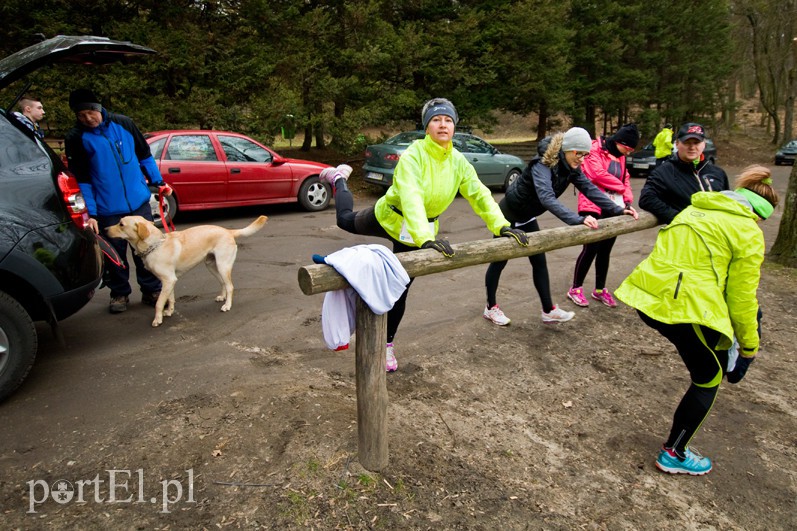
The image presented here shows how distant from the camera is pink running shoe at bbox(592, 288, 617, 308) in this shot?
5.61 meters

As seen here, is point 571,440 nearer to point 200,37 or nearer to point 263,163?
point 263,163

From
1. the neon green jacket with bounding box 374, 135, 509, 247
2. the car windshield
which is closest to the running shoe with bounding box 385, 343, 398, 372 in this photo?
the neon green jacket with bounding box 374, 135, 509, 247

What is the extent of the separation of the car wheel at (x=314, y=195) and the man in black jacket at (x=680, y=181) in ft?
24.0

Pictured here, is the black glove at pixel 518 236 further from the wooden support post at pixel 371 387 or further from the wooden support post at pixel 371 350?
the wooden support post at pixel 371 387

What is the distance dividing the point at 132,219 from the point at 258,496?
2.99m

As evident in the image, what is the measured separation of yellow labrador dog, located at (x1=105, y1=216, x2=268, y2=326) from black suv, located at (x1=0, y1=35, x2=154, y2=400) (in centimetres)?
74

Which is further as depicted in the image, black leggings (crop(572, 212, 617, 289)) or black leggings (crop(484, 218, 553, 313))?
black leggings (crop(572, 212, 617, 289))

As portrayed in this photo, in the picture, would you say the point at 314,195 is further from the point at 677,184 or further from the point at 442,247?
the point at 442,247

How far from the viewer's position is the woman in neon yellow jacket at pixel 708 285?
103 inches

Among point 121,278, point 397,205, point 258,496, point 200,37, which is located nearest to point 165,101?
point 200,37

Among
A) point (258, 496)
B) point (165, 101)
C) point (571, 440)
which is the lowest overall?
point (571, 440)

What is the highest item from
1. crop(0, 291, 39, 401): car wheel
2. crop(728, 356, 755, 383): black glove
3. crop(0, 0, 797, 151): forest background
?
crop(0, 0, 797, 151): forest background

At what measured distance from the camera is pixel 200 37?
12.4 metres

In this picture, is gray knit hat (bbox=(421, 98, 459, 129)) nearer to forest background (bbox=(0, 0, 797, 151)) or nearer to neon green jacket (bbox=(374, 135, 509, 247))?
neon green jacket (bbox=(374, 135, 509, 247))
